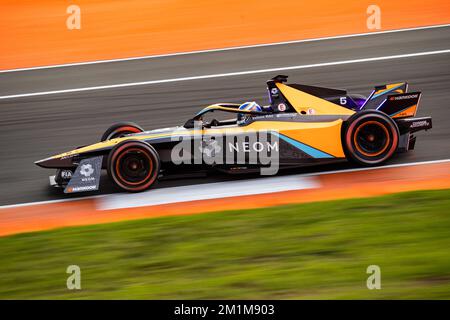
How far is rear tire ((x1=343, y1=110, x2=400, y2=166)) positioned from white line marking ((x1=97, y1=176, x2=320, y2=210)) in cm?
72

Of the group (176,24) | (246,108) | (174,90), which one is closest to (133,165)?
(246,108)

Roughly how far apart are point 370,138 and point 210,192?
238 centimetres

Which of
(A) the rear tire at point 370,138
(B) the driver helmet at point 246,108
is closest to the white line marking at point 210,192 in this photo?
(A) the rear tire at point 370,138

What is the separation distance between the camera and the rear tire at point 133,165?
9.98 metres

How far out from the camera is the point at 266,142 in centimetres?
1002

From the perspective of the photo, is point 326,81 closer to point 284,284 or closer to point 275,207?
point 275,207

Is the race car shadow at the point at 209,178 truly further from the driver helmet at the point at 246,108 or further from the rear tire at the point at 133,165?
the driver helmet at the point at 246,108

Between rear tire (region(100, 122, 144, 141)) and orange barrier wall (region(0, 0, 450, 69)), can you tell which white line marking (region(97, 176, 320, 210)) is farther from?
orange barrier wall (region(0, 0, 450, 69))

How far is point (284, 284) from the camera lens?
7.20 meters

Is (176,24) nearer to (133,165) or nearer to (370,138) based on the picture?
(133,165)

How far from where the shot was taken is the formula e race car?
10.0 meters

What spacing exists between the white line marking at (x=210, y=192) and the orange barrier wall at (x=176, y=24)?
763cm

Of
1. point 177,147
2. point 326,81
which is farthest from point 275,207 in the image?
point 326,81

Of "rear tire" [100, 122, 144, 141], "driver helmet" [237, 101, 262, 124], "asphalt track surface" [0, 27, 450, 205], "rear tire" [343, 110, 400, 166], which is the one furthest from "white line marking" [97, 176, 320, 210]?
"rear tire" [100, 122, 144, 141]
